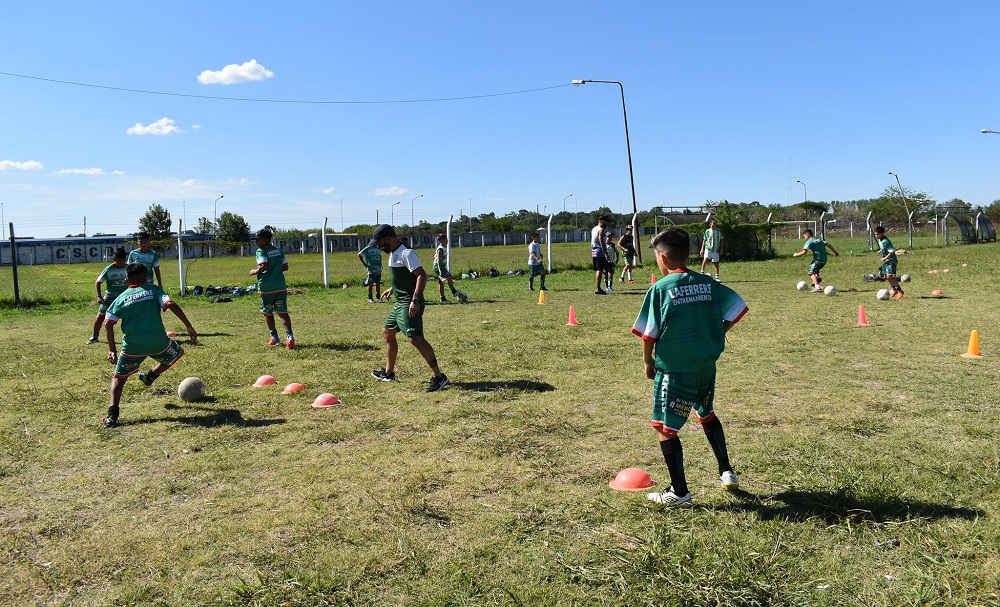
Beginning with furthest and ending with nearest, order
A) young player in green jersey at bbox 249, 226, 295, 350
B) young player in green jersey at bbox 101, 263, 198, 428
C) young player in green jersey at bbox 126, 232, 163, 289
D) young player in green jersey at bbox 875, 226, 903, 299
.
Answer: young player in green jersey at bbox 875, 226, 903, 299 < young player in green jersey at bbox 126, 232, 163, 289 < young player in green jersey at bbox 249, 226, 295, 350 < young player in green jersey at bbox 101, 263, 198, 428

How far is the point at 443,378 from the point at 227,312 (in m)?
11.3

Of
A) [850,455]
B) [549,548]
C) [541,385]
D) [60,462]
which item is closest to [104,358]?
[60,462]

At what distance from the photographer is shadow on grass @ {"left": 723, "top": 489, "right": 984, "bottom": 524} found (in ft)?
14.1

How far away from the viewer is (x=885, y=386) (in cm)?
773

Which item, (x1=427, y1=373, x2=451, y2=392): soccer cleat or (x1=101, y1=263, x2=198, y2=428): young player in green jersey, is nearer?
(x1=101, y1=263, x2=198, y2=428): young player in green jersey

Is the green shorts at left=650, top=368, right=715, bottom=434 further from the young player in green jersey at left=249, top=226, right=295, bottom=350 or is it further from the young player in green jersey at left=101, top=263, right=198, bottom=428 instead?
the young player in green jersey at left=249, top=226, right=295, bottom=350

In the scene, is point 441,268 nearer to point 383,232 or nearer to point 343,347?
point 343,347

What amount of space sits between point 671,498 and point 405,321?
181 inches

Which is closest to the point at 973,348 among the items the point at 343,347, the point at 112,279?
the point at 343,347

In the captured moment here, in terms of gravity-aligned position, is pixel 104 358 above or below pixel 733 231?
below

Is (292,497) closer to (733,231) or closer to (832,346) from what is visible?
(832,346)

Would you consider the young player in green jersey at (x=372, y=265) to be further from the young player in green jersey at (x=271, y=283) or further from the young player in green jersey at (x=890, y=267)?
the young player in green jersey at (x=890, y=267)

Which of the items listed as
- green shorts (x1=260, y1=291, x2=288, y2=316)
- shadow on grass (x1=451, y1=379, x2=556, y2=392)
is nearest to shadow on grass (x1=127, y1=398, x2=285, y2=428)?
shadow on grass (x1=451, y1=379, x2=556, y2=392)

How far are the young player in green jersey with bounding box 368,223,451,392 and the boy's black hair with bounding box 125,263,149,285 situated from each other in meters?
2.55
